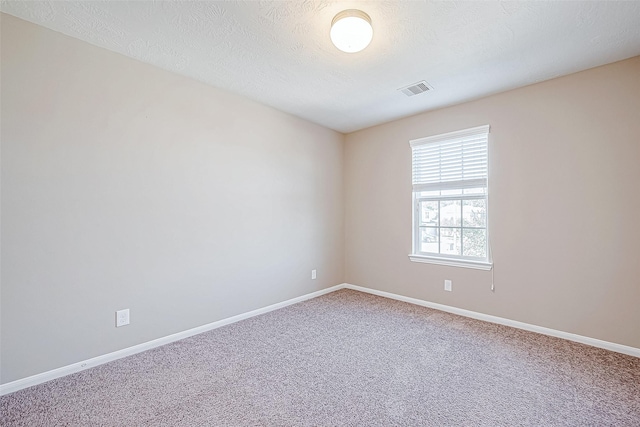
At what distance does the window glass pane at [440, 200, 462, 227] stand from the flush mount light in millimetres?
2273

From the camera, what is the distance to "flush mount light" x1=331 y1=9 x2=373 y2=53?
5.84ft

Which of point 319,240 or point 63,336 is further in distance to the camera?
point 319,240

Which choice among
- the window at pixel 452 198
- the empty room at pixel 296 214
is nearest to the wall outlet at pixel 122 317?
A: the empty room at pixel 296 214

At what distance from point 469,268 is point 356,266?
1.63 metres

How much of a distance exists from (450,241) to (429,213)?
0.43 metres

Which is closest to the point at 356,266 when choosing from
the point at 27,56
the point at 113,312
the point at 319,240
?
the point at 319,240

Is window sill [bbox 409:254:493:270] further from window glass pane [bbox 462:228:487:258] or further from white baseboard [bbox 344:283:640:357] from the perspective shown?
white baseboard [bbox 344:283:640:357]

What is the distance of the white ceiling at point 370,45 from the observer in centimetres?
182

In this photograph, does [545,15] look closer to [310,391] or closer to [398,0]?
[398,0]

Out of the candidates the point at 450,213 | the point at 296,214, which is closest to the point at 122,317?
the point at 296,214

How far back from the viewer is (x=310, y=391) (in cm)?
190

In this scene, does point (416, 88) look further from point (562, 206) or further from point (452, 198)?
point (562, 206)

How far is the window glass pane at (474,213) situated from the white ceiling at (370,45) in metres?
1.21

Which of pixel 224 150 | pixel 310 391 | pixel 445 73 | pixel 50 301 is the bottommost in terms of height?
pixel 310 391
